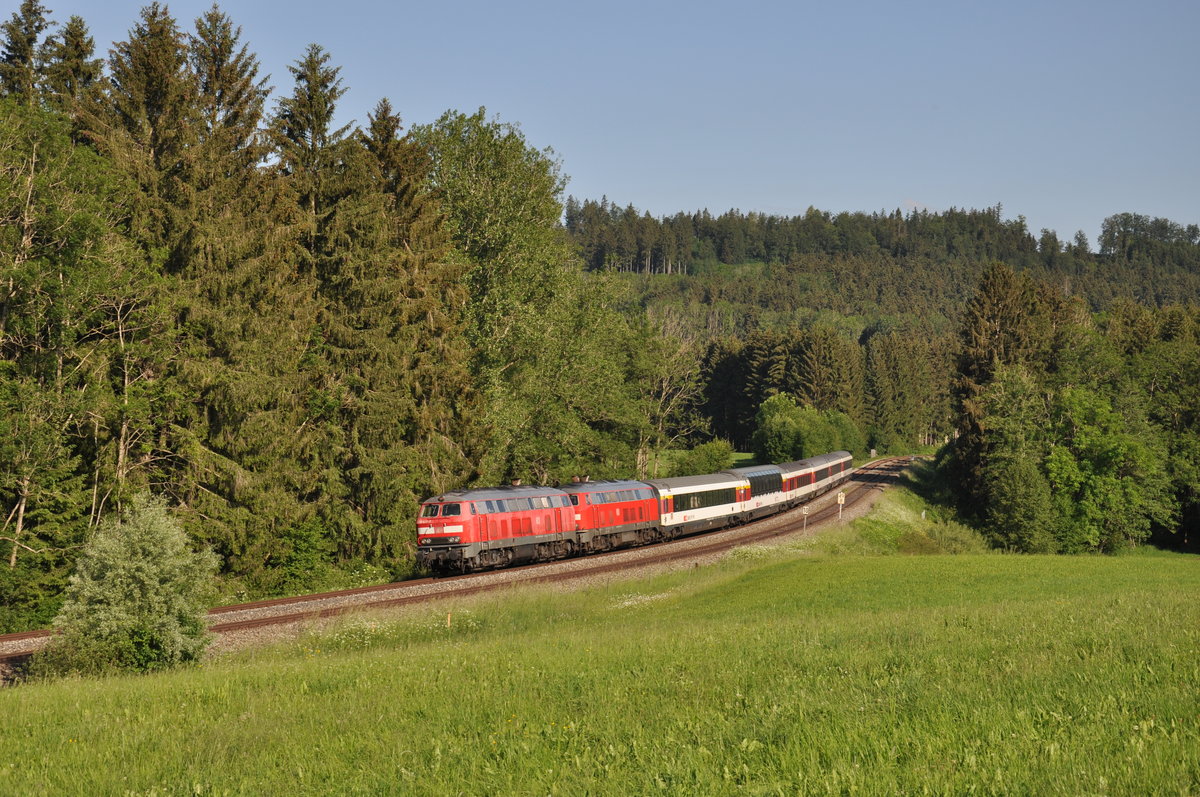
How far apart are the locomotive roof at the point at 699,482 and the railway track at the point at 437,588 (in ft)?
9.67

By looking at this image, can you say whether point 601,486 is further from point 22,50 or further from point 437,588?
point 22,50

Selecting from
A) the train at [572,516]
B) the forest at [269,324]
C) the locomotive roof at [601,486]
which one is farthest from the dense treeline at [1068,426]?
the locomotive roof at [601,486]

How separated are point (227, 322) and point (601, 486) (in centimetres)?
1924

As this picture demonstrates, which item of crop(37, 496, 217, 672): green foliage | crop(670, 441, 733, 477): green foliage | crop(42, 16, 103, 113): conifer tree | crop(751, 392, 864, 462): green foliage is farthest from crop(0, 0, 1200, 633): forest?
crop(751, 392, 864, 462): green foliage

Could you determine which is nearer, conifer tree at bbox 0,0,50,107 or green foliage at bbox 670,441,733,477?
conifer tree at bbox 0,0,50,107

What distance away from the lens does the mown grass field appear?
8055 mm

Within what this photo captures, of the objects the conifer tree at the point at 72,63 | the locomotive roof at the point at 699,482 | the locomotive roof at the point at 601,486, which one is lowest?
the locomotive roof at the point at 699,482

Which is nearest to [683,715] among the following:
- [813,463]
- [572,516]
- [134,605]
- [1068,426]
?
[134,605]

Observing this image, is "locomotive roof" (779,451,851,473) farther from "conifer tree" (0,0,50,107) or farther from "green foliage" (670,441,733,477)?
"conifer tree" (0,0,50,107)

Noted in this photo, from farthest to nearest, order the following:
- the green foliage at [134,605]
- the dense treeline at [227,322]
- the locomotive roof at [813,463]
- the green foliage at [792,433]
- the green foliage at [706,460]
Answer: the green foliage at [792,433] < the green foliage at [706,460] < the locomotive roof at [813,463] < the dense treeline at [227,322] < the green foliage at [134,605]

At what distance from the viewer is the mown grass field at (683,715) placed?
805 centimetres

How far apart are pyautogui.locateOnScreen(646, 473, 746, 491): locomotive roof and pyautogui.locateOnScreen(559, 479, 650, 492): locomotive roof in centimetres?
169

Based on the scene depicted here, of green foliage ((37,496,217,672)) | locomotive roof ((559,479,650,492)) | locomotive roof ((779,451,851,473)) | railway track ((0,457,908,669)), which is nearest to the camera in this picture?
green foliage ((37,496,217,672))

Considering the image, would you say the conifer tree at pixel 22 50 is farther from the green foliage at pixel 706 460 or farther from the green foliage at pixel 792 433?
the green foliage at pixel 792 433
